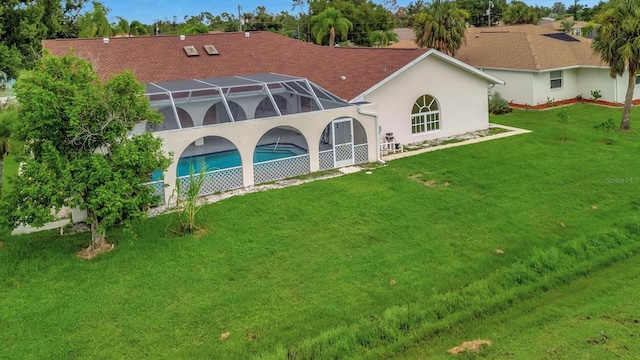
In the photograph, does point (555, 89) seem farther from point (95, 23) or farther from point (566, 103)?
point (95, 23)

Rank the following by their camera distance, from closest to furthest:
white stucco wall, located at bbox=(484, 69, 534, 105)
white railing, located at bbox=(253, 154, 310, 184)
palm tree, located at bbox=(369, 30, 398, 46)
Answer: white railing, located at bbox=(253, 154, 310, 184), white stucco wall, located at bbox=(484, 69, 534, 105), palm tree, located at bbox=(369, 30, 398, 46)

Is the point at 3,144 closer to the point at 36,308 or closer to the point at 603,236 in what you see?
the point at 36,308

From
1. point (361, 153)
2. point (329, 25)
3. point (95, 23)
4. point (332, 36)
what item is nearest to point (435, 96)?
point (361, 153)

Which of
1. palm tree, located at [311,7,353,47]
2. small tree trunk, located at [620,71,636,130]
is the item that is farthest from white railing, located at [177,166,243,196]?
palm tree, located at [311,7,353,47]

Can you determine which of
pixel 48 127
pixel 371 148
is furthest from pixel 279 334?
pixel 371 148

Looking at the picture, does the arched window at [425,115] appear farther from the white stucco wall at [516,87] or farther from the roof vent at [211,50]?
the roof vent at [211,50]

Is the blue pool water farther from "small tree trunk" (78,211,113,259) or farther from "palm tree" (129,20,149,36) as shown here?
"palm tree" (129,20,149,36)
